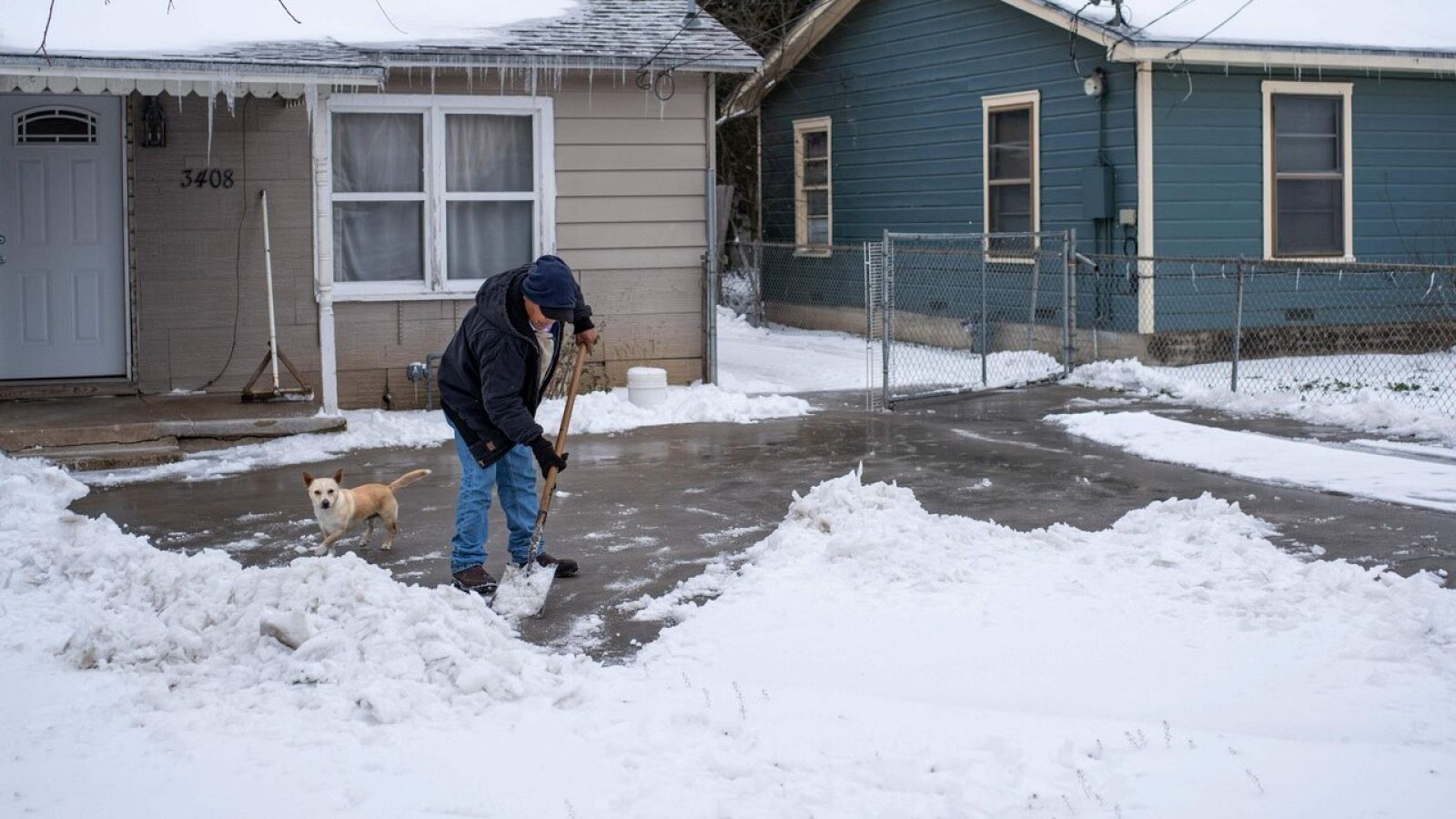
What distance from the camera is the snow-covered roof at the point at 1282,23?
16.1 m

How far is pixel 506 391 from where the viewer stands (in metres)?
7.00

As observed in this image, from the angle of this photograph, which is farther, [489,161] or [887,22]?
[887,22]

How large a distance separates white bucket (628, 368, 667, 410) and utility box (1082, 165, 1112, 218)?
5.31 meters

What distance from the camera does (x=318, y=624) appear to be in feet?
19.7

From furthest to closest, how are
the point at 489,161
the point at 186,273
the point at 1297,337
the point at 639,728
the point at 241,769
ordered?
the point at 1297,337
the point at 489,161
the point at 186,273
the point at 639,728
the point at 241,769

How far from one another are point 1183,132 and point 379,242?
813 cm

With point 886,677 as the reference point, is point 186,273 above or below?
above

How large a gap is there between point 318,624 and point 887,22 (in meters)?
15.9

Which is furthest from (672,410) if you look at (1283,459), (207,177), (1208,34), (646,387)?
(1208,34)

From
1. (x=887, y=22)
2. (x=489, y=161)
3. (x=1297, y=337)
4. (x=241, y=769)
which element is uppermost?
(x=887, y=22)

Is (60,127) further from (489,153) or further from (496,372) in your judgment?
(496,372)

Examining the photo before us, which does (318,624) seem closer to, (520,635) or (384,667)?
(384,667)

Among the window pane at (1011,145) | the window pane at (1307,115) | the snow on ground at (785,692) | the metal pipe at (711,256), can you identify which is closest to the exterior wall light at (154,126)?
the metal pipe at (711,256)

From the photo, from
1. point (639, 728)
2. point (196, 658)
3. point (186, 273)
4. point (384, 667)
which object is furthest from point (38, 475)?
point (639, 728)
